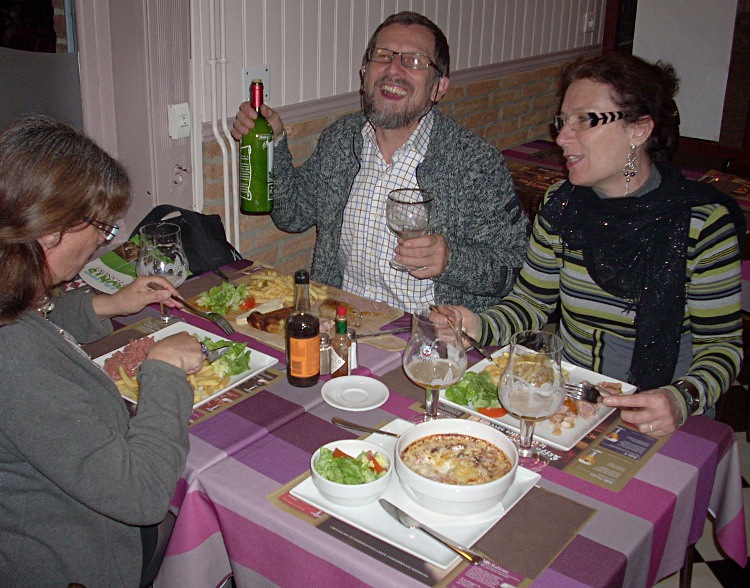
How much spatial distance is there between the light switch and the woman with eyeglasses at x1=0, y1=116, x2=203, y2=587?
1350 mm

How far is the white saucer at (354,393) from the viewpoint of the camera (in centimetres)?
157

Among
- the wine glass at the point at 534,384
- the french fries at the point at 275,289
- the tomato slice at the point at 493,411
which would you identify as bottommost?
the tomato slice at the point at 493,411

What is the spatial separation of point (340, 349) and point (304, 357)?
0.10 metres

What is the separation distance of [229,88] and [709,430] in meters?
1.96

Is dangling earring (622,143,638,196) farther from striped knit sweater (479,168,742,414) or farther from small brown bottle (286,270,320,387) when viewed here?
small brown bottle (286,270,320,387)

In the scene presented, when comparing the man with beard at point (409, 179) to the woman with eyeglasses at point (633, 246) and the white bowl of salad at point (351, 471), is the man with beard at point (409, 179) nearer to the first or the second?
the woman with eyeglasses at point (633, 246)

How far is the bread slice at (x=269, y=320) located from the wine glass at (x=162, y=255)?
0.68 feet

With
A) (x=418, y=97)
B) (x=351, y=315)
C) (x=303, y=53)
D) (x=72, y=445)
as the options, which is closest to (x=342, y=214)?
(x=418, y=97)

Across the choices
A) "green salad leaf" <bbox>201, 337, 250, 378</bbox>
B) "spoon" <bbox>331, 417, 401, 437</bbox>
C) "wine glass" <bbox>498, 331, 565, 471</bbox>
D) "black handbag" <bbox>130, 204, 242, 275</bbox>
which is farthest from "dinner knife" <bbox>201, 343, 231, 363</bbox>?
"wine glass" <bbox>498, 331, 565, 471</bbox>

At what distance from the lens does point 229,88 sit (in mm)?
2711

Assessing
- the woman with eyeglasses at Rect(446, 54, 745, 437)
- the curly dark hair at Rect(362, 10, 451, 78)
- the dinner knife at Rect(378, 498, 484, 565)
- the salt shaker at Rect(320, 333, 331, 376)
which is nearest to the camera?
the dinner knife at Rect(378, 498, 484, 565)

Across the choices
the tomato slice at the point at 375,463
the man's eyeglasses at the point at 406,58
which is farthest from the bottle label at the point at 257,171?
the tomato slice at the point at 375,463

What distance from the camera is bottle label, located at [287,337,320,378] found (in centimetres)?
160

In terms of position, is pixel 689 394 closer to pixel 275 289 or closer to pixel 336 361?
pixel 336 361
